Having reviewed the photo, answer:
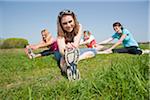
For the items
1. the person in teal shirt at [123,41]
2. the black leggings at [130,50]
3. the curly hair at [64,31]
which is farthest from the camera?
the black leggings at [130,50]

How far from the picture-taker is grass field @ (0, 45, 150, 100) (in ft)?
6.27

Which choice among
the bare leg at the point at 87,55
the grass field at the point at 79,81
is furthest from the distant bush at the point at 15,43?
the bare leg at the point at 87,55

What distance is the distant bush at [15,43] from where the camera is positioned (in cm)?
239

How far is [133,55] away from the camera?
255cm

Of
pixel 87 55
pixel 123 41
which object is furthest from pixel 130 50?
pixel 87 55

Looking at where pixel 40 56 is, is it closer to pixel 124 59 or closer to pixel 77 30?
pixel 77 30

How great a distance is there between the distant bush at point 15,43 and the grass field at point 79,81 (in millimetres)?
92

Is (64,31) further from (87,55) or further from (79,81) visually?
(79,81)

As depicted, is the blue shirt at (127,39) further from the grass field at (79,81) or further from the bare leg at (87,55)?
the bare leg at (87,55)

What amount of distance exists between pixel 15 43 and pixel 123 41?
0.90 meters

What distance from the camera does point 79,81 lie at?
2193 millimetres

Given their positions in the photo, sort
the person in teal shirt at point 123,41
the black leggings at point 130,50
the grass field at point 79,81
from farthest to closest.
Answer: the black leggings at point 130,50
the person in teal shirt at point 123,41
the grass field at point 79,81

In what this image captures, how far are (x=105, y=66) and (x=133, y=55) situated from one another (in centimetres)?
31

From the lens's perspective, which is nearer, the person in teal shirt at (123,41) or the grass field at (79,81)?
the grass field at (79,81)
